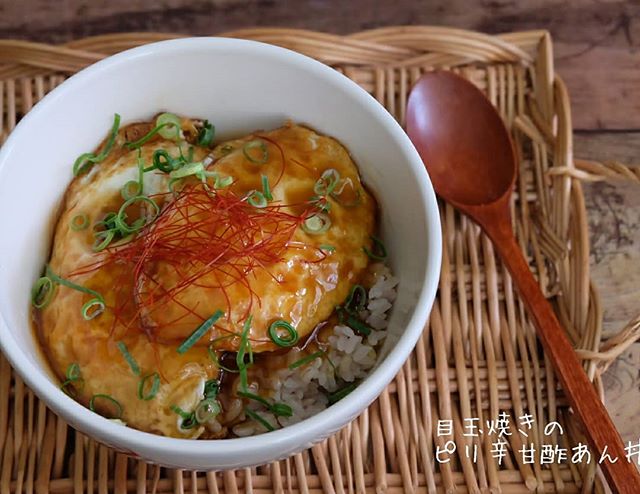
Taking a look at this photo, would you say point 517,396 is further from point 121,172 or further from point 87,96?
point 87,96

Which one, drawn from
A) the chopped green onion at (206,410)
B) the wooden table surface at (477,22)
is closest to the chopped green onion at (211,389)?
the chopped green onion at (206,410)

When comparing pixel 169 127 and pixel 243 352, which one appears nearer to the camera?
pixel 243 352

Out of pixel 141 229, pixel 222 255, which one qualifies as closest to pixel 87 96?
pixel 141 229

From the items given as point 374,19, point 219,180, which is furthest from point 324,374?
point 374,19

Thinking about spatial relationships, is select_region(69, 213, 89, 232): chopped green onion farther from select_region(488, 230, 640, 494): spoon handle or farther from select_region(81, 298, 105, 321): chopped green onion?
select_region(488, 230, 640, 494): spoon handle

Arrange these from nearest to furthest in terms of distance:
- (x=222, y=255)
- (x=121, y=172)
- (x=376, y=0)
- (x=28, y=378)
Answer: (x=28, y=378), (x=222, y=255), (x=121, y=172), (x=376, y=0)

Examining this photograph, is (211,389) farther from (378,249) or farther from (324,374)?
(378,249)
